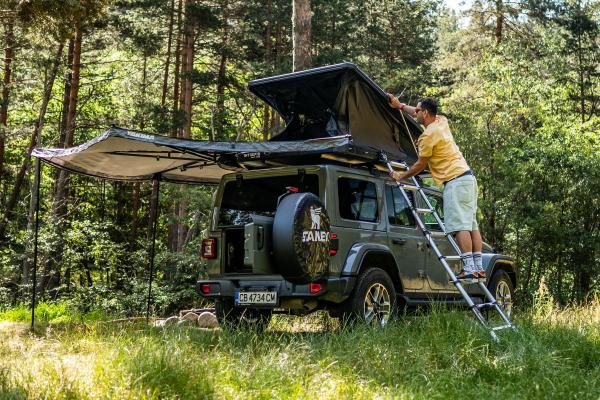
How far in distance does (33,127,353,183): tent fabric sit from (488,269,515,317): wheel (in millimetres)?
3451

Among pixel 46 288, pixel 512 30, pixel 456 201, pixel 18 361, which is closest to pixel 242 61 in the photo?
pixel 46 288

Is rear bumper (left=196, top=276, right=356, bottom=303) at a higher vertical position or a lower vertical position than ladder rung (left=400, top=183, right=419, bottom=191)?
lower

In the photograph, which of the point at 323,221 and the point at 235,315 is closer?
the point at 323,221

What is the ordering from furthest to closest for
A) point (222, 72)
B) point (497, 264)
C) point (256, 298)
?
point (222, 72)
point (497, 264)
point (256, 298)

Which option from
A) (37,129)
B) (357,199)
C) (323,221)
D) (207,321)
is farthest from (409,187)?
(37,129)

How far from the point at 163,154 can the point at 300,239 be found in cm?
301

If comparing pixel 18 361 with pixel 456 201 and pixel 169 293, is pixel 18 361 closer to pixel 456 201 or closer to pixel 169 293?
pixel 456 201

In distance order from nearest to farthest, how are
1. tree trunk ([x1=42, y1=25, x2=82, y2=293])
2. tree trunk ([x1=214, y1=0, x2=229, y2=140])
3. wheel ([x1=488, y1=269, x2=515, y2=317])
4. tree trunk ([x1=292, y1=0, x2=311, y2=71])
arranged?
wheel ([x1=488, y1=269, x2=515, y2=317]) < tree trunk ([x1=292, y1=0, x2=311, y2=71]) < tree trunk ([x1=42, y1=25, x2=82, y2=293]) < tree trunk ([x1=214, y1=0, x2=229, y2=140])

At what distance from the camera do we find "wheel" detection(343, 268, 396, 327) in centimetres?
663

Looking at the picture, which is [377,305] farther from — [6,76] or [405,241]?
[6,76]

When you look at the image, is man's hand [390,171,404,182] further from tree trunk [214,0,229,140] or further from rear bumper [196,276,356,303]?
tree trunk [214,0,229,140]

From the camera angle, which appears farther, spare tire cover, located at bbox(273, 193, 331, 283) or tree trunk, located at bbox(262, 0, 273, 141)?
tree trunk, located at bbox(262, 0, 273, 141)

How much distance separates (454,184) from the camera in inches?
268

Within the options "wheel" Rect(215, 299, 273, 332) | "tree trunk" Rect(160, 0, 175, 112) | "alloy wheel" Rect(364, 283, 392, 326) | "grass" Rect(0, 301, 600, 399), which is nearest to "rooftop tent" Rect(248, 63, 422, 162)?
"alloy wheel" Rect(364, 283, 392, 326)
